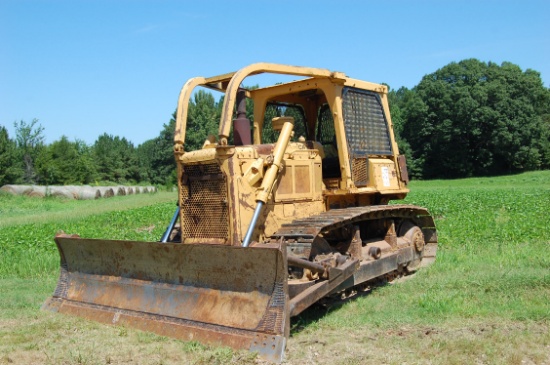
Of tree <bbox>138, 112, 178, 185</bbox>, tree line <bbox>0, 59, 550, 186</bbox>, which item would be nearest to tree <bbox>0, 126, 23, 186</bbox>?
tree line <bbox>0, 59, 550, 186</bbox>

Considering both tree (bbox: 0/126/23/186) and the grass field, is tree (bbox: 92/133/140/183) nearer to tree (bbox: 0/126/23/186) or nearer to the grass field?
tree (bbox: 0/126/23/186)

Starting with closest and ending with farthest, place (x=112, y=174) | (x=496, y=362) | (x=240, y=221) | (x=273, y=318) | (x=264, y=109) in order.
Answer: (x=496, y=362)
(x=273, y=318)
(x=240, y=221)
(x=264, y=109)
(x=112, y=174)

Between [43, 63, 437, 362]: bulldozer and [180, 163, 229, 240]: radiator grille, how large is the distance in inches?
0.6

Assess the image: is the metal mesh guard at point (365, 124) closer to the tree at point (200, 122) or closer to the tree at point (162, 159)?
the tree at point (200, 122)

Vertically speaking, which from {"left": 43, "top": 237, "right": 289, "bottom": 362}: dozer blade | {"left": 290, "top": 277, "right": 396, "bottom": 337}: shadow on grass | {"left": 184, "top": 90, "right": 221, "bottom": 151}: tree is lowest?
{"left": 290, "top": 277, "right": 396, "bottom": 337}: shadow on grass

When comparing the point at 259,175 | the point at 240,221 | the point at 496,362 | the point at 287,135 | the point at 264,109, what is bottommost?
the point at 496,362

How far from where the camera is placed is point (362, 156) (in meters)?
8.12

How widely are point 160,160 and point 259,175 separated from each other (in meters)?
70.8

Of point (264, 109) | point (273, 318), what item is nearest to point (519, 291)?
point (273, 318)

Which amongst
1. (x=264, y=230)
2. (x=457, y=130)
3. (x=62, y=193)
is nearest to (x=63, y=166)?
(x=62, y=193)

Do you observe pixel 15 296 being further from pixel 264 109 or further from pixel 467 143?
pixel 467 143

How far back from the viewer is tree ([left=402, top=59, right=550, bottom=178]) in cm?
5316

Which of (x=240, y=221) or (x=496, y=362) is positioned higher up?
(x=240, y=221)

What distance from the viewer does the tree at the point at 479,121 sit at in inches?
2093
